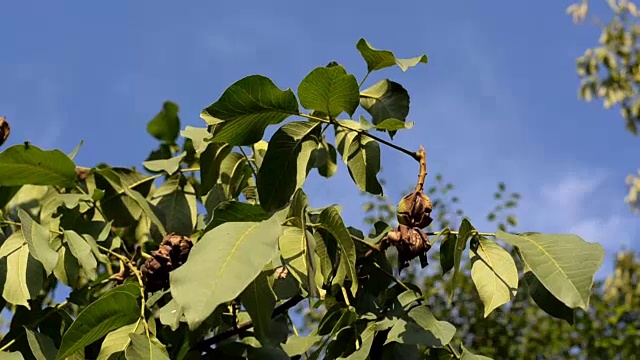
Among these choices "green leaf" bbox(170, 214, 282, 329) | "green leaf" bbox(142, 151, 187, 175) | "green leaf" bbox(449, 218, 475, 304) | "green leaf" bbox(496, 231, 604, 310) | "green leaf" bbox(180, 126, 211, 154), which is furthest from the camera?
"green leaf" bbox(142, 151, 187, 175)

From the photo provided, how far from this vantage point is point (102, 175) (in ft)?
5.23

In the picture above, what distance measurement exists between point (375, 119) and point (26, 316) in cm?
60

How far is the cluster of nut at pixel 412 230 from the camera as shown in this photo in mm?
1051

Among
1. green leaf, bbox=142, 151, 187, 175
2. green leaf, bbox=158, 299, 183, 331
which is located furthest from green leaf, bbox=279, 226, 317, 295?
green leaf, bbox=142, 151, 187, 175

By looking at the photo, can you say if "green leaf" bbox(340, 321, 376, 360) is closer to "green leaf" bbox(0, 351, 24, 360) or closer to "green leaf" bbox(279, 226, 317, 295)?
"green leaf" bbox(279, 226, 317, 295)

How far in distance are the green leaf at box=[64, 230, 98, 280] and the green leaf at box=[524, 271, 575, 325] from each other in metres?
0.60

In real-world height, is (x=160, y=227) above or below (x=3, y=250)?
above

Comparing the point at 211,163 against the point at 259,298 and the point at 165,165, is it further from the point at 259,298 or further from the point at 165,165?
the point at 259,298

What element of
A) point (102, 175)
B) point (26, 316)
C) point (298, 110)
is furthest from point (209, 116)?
point (102, 175)

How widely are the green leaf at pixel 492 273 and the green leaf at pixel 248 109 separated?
0.99ft

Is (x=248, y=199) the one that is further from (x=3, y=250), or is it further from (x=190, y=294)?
(x=190, y=294)

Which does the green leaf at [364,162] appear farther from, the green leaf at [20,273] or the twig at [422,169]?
the green leaf at [20,273]

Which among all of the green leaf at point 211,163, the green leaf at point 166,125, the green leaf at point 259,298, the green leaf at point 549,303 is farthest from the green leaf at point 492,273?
the green leaf at point 166,125

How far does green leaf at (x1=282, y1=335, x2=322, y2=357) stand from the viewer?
1.16 metres
